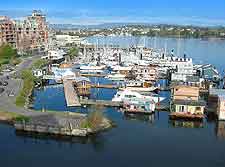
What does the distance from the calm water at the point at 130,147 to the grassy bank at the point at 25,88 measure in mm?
3106

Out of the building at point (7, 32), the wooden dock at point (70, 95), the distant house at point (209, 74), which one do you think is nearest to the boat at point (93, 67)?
the wooden dock at point (70, 95)

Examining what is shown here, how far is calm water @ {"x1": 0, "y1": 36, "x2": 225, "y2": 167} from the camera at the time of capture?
42.0ft

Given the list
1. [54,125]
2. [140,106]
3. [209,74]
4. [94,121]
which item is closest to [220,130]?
[140,106]

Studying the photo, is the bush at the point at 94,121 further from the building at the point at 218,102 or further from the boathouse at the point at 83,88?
the boathouse at the point at 83,88

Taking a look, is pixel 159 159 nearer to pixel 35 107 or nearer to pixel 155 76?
pixel 35 107

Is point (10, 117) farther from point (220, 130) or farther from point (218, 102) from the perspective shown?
point (218, 102)

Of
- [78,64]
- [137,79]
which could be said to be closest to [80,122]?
[137,79]

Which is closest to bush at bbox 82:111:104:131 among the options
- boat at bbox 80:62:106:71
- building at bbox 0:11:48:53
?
boat at bbox 80:62:106:71

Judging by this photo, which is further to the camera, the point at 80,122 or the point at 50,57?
the point at 50,57

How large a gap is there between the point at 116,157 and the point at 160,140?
249 centimetres

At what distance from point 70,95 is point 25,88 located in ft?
9.13

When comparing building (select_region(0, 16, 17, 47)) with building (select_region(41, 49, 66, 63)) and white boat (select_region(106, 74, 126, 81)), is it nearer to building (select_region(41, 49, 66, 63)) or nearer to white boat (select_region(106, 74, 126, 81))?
building (select_region(41, 49, 66, 63))

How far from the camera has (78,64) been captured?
119 feet

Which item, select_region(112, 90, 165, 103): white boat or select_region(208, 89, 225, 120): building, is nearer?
select_region(208, 89, 225, 120): building
